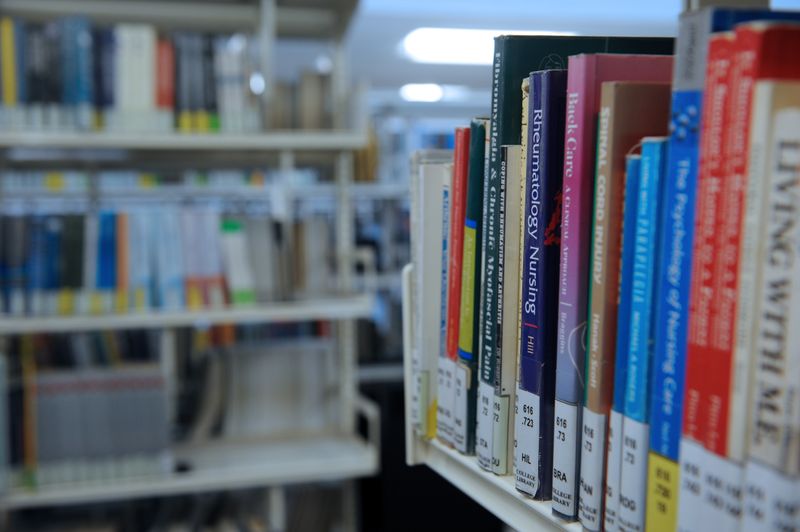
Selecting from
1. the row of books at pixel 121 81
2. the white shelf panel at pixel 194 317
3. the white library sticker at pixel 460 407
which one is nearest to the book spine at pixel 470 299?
the white library sticker at pixel 460 407

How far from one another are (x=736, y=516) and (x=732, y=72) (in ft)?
0.84

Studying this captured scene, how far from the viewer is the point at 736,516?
436 mm

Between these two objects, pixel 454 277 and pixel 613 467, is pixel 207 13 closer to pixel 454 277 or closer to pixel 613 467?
pixel 454 277

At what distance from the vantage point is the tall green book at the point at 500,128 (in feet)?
2.14

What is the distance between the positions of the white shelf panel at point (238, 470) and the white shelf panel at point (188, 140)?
90 cm

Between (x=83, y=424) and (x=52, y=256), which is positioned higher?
(x=52, y=256)

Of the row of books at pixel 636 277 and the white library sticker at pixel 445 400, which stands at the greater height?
the row of books at pixel 636 277

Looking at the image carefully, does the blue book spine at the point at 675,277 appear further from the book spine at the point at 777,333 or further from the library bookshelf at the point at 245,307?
the library bookshelf at the point at 245,307

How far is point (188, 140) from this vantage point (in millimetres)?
2016

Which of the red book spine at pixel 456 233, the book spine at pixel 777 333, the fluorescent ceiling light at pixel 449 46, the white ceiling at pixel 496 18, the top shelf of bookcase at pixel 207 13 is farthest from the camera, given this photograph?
the fluorescent ceiling light at pixel 449 46

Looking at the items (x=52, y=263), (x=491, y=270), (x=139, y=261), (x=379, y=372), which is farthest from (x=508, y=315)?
(x=379, y=372)

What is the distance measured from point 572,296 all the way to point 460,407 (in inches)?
8.6

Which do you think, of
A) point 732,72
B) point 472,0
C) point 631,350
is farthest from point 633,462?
point 472,0

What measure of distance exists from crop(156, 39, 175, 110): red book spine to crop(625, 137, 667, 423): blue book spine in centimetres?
181
